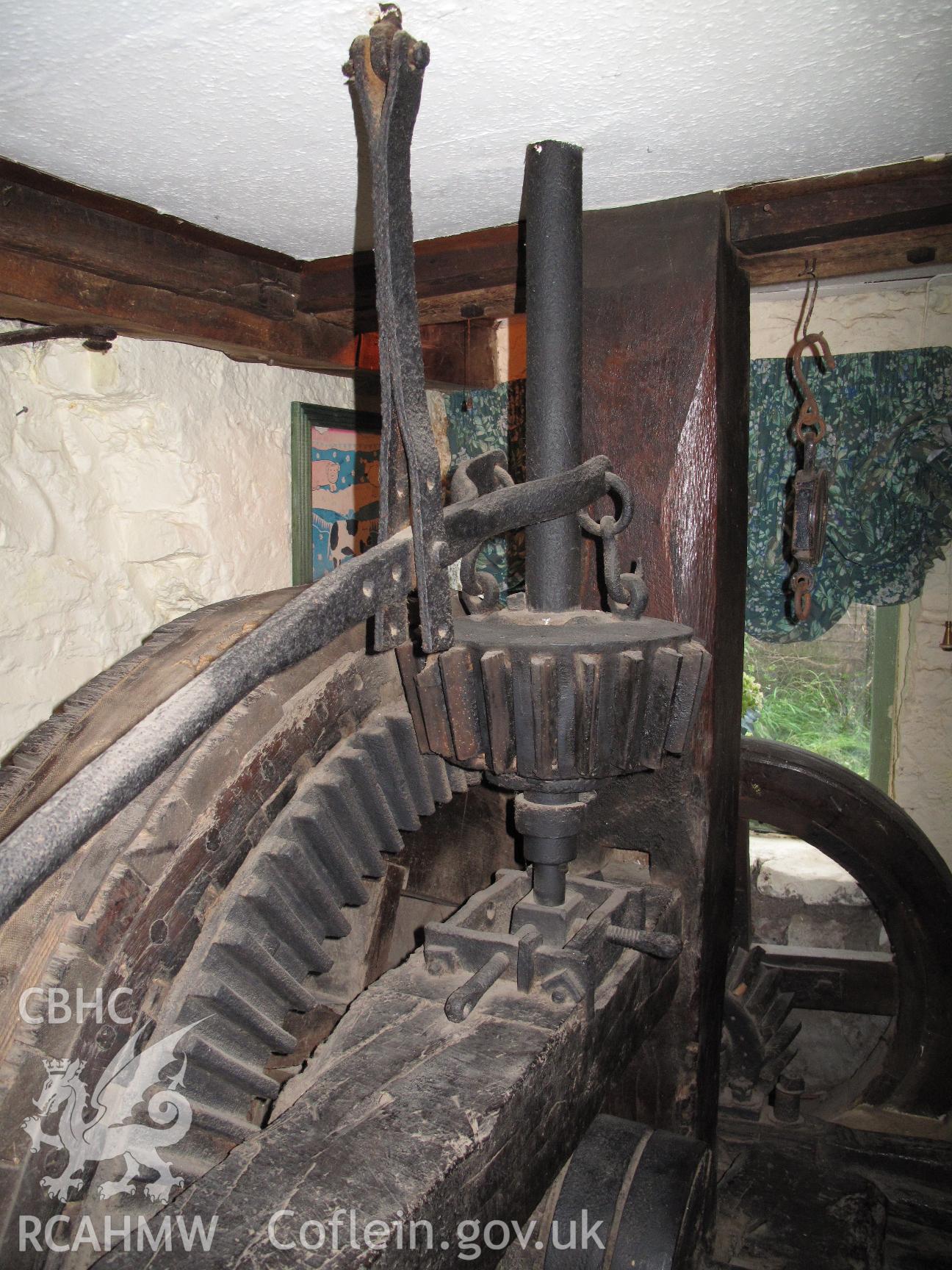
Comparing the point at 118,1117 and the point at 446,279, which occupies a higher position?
the point at 446,279

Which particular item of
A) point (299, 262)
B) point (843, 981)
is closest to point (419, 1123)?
point (299, 262)

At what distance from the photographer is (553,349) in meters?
1.09

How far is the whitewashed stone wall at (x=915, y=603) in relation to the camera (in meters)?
2.50

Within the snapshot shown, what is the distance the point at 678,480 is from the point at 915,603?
1.86 m

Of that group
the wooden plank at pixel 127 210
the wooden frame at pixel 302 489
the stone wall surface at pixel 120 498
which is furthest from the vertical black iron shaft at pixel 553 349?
the wooden frame at pixel 302 489

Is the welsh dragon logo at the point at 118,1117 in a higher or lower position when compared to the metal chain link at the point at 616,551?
lower

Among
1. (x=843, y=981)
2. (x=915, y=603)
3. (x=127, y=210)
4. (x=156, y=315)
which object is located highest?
(x=127, y=210)

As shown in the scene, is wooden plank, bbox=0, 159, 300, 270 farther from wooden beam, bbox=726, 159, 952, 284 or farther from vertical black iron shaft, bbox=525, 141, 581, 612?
wooden beam, bbox=726, 159, 952, 284

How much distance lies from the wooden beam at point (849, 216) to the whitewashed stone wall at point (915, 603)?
1087 millimetres

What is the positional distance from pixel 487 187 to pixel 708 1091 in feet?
4.52

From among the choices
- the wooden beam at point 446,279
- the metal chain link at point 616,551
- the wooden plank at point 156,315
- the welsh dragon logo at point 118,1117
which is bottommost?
the welsh dragon logo at point 118,1117

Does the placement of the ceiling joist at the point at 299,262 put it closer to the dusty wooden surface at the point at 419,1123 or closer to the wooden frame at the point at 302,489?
the wooden frame at the point at 302,489

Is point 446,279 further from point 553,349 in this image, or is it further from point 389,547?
point 389,547

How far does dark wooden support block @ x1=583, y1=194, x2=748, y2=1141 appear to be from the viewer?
1229mm
